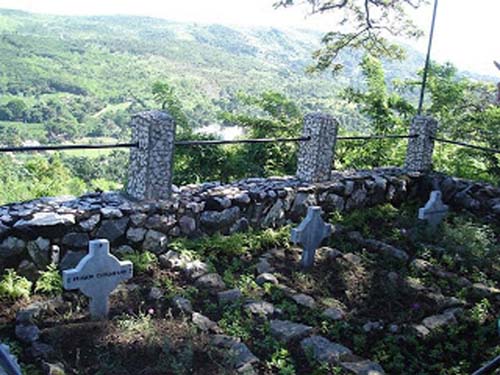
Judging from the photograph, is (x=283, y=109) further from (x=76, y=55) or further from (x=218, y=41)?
(x=218, y=41)

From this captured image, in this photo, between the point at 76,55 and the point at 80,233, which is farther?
the point at 76,55

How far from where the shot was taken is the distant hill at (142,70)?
3425cm

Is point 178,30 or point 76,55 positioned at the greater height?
point 178,30

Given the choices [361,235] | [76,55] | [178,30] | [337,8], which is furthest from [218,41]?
[361,235]

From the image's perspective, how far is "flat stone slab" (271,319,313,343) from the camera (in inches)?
148

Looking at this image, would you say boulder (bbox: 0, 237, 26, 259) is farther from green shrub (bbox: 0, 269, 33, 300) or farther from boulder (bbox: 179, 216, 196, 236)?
boulder (bbox: 179, 216, 196, 236)

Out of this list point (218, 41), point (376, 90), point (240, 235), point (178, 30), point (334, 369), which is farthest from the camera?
point (178, 30)

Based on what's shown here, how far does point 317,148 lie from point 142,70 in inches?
2323

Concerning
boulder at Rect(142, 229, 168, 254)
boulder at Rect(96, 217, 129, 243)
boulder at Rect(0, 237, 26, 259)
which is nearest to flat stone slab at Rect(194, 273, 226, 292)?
boulder at Rect(142, 229, 168, 254)

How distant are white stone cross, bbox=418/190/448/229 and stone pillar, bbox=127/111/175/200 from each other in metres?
3.31

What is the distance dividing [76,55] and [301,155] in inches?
2808

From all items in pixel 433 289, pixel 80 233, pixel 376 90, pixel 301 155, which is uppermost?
pixel 376 90

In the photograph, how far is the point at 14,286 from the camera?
392 centimetres

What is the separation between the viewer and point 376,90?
10.9 metres
